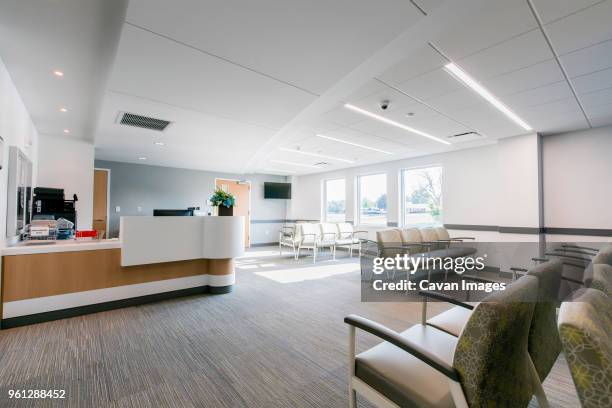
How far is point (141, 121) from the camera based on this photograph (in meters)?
4.11

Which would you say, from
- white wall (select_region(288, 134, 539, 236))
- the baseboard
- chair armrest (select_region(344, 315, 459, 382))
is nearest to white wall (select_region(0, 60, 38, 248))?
the baseboard

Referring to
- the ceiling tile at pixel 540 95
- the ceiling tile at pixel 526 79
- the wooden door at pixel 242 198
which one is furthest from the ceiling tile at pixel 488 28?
the wooden door at pixel 242 198

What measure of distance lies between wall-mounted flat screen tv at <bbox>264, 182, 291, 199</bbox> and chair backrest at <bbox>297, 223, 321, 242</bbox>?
2.94 metres

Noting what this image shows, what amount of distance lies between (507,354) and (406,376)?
43 cm

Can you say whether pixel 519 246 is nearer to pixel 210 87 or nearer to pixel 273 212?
pixel 210 87

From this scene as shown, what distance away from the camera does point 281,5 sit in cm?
191

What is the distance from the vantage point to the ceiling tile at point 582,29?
6.45 ft

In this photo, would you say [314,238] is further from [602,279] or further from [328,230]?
[602,279]

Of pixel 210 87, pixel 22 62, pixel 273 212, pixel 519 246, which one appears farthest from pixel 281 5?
pixel 273 212

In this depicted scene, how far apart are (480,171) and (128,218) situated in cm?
645

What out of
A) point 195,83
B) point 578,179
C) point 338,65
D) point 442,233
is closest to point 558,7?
point 338,65

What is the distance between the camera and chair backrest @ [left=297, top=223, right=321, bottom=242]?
7.17 m

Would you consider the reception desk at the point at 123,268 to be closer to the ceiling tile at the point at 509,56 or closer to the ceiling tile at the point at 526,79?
the ceiling tile at the point at 509,56

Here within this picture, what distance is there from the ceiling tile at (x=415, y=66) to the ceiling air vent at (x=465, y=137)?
2.65 meters
